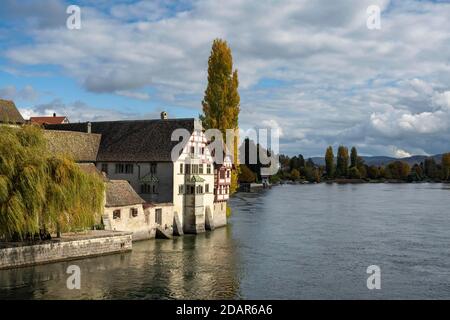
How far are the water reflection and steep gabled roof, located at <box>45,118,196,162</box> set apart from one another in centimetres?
1477

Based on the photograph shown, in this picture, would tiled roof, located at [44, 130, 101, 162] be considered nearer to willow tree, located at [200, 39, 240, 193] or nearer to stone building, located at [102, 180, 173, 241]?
stone building, located at [102, 180, 173, 241]

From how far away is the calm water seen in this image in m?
33.8

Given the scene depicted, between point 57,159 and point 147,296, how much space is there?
564 inches

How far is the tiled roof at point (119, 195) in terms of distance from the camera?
50.6 metres

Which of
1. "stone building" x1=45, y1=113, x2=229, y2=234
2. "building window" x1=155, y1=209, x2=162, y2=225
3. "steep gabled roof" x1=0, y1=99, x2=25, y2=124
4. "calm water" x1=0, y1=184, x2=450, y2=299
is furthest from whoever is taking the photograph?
"steep gabled roof" x1=0, y1=99, x2=25, y2=124

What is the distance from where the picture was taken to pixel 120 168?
62.0 meters

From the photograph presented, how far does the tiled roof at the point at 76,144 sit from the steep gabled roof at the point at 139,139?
0.93 meters

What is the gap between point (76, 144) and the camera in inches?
2488

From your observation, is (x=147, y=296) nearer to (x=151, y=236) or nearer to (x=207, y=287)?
(x=207, y=287)

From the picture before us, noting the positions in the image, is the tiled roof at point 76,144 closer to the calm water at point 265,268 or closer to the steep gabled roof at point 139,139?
the steep gabled roof at point 139,139

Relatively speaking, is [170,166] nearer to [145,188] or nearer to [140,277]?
[145,188]

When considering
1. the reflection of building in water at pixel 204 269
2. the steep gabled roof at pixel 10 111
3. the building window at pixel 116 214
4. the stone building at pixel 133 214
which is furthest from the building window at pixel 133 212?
the steep gabled roof at pixel 10 111

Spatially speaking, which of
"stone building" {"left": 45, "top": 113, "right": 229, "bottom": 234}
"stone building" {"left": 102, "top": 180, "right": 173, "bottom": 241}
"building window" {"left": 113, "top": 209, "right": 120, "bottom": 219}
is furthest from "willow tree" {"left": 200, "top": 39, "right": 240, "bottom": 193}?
"building window" {"left": 113, "top": 209, "right": 120, "bottom": 219}
